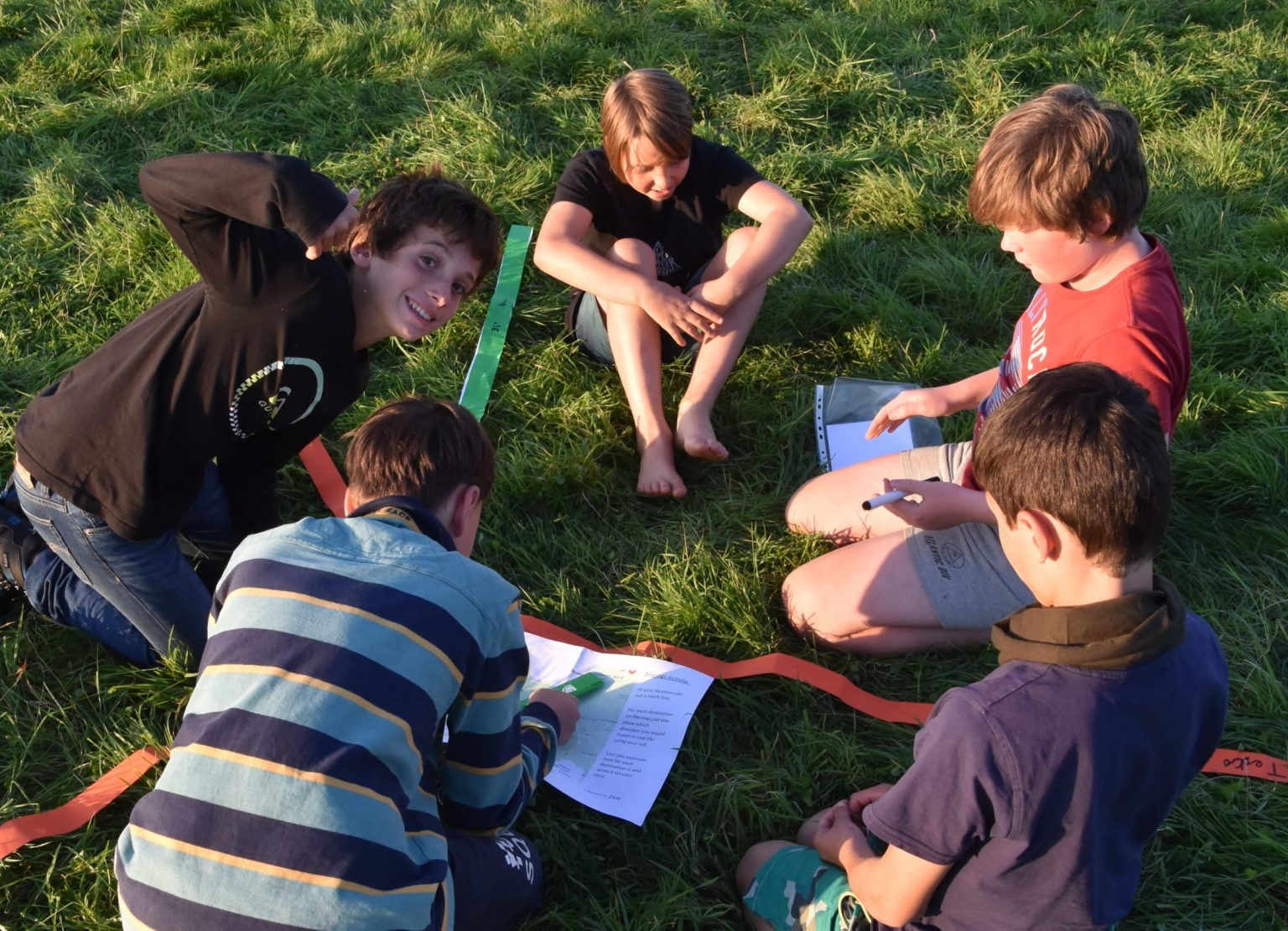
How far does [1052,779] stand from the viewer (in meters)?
1.41

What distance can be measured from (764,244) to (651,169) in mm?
425

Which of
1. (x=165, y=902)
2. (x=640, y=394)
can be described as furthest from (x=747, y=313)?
(x=165, y=902)

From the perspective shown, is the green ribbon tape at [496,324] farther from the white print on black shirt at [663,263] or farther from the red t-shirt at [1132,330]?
the red t-shirt at [1132,330]

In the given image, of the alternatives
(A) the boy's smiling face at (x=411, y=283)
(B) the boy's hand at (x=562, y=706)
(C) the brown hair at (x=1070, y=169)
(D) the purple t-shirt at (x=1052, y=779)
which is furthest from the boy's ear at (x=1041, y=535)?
(A) the boy's smiling face at (x=411, y=283)

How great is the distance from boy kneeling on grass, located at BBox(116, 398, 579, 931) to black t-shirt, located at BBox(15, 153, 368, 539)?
0.64 meters

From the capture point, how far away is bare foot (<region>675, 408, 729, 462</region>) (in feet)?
10.4

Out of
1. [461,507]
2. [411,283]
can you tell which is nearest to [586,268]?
[411,283]

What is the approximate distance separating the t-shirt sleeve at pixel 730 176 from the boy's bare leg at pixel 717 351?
4.9 inches

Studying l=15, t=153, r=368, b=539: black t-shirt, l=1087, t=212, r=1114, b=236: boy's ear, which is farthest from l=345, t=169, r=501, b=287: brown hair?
l=1087, t=212, r=1114, b=236: boy's ear

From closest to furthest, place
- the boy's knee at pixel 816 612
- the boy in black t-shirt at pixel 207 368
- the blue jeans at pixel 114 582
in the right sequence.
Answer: the boy in black t-shirt at pixel 207 368 < the blue jeans at pixel 114 582 < the boy's knee at pixel 816 612

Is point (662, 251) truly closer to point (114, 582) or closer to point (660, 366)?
point (660, 366)

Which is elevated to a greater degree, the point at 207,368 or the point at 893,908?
the point at 207,368

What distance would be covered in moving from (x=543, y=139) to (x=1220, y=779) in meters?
3.52

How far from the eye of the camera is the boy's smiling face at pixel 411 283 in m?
2.45
